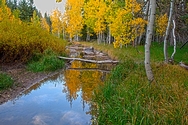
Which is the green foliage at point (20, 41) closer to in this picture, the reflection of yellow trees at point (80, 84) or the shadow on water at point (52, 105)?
the reflection of yellow trees at point (80, 84)

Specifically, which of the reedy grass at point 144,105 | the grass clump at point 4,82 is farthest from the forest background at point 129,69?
the grass clump at point 4,82

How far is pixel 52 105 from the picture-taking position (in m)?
6.39

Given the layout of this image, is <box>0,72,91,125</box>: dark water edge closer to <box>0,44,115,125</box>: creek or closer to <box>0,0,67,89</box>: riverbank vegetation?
<box>0,44,115,125</box>: creek

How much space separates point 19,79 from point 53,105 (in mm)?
3281

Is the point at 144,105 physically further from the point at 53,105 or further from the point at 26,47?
the point at 26,47

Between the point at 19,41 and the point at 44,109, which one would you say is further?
the point at 19,41

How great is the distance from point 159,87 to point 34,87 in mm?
4892

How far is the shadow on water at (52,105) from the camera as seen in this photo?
525 centimetres

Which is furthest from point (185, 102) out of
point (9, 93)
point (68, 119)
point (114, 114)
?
point (9, 93)

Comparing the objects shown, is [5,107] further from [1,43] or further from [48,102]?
[1,43]

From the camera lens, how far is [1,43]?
436 inches

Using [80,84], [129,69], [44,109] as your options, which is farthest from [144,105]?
[80,84]

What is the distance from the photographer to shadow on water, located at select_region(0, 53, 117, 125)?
5250mm

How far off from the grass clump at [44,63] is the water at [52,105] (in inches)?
82.1
